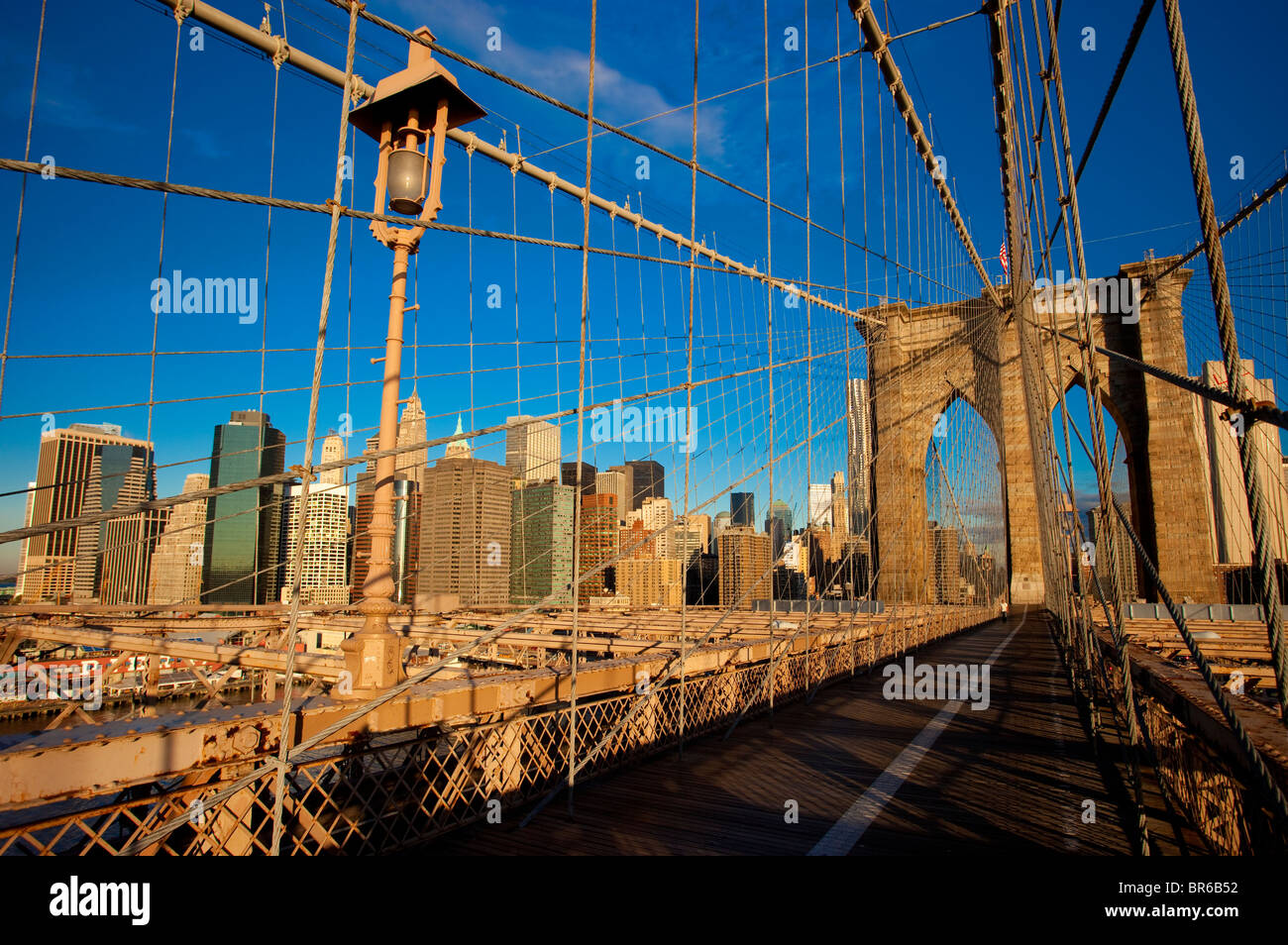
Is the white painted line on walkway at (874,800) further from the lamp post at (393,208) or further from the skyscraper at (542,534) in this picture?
the skyscraper at (542,534)

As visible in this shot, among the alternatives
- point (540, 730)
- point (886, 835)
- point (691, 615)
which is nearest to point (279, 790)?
point (540, 730)

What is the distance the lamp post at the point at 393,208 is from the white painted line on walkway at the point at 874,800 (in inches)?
127

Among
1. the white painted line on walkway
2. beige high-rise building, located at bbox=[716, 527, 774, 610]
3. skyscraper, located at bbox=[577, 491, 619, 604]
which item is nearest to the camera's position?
the white painted line on walkway

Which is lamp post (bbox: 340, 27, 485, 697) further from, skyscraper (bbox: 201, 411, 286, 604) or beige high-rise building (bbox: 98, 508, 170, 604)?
skyscraper (bbox: 201, 411, 286, 604)

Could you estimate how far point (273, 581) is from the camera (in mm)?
22969

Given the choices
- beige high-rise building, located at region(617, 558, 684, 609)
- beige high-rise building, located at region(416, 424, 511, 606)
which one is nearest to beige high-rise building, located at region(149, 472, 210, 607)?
beige high-rise building, located at region(416, 424, 511, 606)

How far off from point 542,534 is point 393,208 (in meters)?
16.8

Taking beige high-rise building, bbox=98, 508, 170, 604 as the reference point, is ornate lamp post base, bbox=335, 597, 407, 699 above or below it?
below

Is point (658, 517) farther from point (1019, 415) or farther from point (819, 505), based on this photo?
point (1019, 415)

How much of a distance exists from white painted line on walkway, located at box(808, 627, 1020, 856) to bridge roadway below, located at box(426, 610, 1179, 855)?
0.05ft

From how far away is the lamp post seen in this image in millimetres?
5156

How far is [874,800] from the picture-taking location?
5164mm
